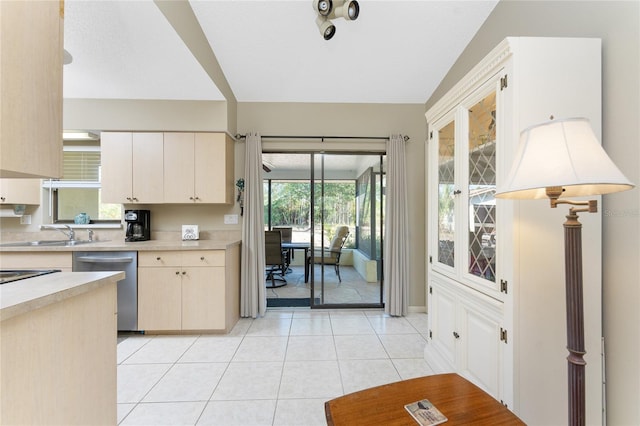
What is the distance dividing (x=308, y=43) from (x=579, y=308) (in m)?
2.88

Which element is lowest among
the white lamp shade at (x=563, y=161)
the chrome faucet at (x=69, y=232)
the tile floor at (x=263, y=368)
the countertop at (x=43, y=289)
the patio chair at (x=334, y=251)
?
the tile floor at (x=263, y=368)

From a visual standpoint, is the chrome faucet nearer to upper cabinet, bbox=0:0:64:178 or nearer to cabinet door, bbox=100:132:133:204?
cabinet door, bbox=100:132:133:204

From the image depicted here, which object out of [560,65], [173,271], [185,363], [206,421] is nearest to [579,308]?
[560,65]

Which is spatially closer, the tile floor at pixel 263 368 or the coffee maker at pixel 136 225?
the tile floor at pixel 263 368

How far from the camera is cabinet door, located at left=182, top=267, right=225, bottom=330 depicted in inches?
112

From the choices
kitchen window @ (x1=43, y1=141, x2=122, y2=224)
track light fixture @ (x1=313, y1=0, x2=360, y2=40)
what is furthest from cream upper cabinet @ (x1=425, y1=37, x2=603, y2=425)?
kitchen window @ (x1=43, y1=141, x2=122, y2=224)

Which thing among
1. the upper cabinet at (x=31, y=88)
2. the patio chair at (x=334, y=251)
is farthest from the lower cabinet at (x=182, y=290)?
the upper cabinet at (x=31, y=88)

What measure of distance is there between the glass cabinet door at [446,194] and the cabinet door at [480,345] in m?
0.39

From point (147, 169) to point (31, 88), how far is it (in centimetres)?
248

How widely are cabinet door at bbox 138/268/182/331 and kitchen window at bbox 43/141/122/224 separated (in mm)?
1220

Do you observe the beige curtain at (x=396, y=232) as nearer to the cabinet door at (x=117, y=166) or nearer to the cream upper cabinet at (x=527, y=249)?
the cream upper cabinet at (x=527, y=249)

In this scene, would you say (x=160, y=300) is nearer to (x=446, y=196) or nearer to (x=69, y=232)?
(x=69, y=232)

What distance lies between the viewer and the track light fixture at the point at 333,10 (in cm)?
187

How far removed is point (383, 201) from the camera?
3721mm
